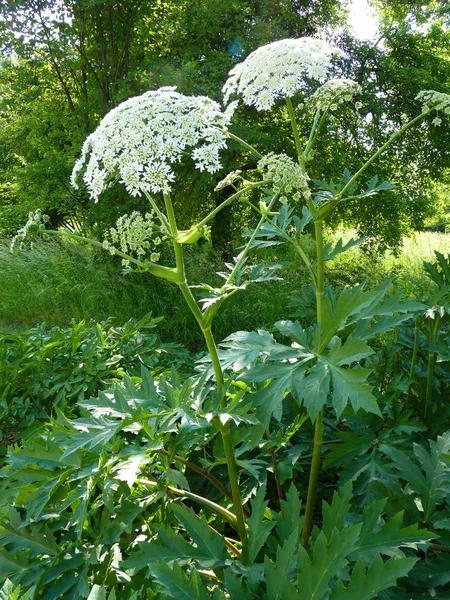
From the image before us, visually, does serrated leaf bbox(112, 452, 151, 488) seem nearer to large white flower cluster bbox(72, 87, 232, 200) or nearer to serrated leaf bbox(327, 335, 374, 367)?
serrated leaf bbox(327, 335, 374, 367)

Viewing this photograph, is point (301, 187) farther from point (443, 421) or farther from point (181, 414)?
point (443, 421)

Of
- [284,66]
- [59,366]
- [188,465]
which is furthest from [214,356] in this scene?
[59,366]

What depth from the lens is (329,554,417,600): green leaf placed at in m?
0.96

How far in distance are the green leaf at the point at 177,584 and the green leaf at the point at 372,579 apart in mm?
277

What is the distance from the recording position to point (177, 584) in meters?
1.05

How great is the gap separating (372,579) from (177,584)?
391 millimetres

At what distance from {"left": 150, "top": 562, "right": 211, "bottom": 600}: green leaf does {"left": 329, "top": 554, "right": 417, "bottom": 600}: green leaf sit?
0.91 feet

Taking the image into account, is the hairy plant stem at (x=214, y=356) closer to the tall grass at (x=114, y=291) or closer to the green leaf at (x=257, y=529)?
the green leaf at (x=257, y=529)

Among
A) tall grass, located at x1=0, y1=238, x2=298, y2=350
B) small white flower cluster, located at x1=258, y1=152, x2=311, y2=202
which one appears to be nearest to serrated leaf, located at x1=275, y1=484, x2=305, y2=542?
small white flower cluster, located at x1=258, y1=152, x2=311, y2=202

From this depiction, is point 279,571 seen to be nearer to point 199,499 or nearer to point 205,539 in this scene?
point 205,539

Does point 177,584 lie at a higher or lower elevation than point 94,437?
lower

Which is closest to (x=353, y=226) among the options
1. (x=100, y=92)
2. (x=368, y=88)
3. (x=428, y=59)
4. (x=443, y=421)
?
(x=368, y=88)

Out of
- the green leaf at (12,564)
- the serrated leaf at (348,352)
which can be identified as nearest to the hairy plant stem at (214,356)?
the serrated leaf at (348,352)

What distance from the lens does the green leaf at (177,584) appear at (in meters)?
1.05
